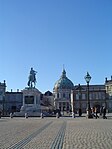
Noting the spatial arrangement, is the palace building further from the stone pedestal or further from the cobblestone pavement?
the cobblestone pavement

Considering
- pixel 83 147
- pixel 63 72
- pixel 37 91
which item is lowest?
pixel 83 147

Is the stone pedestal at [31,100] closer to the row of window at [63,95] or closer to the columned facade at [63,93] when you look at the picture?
the columned facade at [63,93]

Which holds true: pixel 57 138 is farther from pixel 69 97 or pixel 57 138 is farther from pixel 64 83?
pixel 69 97

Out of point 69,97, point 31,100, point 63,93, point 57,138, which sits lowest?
point 57,138

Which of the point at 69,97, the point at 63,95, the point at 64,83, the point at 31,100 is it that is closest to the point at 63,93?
the point at 63,95

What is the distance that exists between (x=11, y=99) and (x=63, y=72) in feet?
109

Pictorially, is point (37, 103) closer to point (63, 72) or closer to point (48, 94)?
point (63, 72)

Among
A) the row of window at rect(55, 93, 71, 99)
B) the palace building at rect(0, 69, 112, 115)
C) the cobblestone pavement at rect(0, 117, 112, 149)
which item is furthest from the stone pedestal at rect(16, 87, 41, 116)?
the row of window at rect(55, 93, 71, 99)

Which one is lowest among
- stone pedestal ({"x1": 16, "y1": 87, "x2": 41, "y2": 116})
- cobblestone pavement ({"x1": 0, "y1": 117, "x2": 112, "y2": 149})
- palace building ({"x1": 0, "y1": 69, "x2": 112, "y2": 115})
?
cobblestone pavement ({"x1": 0, "y1": 117, "x2": 112, "y2": 149})

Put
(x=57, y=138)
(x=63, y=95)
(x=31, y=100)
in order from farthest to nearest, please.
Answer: (x=63, y=95)
(x=31, y=100)
(x=57, y=138)

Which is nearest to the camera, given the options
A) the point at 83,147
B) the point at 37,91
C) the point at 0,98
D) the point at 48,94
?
the point at 83,147

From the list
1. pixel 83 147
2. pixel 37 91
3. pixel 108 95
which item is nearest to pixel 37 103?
pixel 37 91

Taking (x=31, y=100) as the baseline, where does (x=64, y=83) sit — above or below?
above

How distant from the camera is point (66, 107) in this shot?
16838 cm
